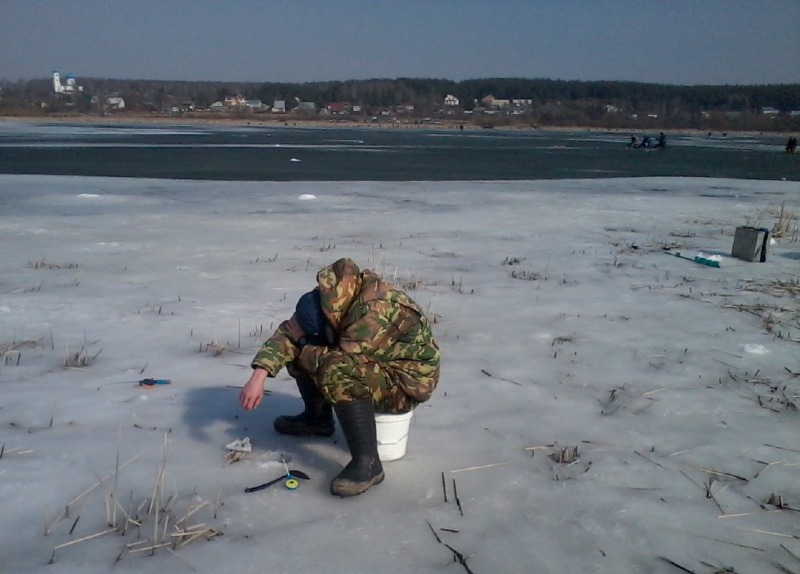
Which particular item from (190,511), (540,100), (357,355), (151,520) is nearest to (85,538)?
(151,520)

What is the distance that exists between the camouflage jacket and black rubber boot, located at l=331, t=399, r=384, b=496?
220mm

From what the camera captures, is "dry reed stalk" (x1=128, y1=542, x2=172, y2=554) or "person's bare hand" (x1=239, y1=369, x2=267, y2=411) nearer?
"dry reed stalk" (x1=128, y1=542, x2=172, y2=554)

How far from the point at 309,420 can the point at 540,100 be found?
189796 millimetres

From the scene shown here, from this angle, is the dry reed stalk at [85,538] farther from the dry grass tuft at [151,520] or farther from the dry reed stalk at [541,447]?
the dry reed stalk at [541,447]

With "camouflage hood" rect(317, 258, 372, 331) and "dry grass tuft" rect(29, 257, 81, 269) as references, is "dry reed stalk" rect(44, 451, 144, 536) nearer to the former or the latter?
"camouflage hood" rect(317, 258, 372, 331)

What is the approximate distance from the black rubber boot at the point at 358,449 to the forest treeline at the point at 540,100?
128 metres

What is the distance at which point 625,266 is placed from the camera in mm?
9008

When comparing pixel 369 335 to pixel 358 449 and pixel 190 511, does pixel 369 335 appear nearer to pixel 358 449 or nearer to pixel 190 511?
pixel 358 449

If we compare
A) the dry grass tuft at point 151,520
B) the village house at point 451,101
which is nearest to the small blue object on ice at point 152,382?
the dry grass tuft at point 151,520

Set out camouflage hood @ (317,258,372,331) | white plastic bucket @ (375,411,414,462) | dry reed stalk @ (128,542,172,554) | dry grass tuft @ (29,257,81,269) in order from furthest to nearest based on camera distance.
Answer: dry grass tuft @ (29,257,81,269) → white plastic bucket @ (375,411,414,462) → camouflage hood @ (317,258,372,331) → dry reed stalk @ (128,542,172,554)

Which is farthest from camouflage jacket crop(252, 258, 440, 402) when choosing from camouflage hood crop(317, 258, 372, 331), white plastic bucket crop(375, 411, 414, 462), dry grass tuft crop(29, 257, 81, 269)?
dry grass tuft crop(29, 257, 81, 269)

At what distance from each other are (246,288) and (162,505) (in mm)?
4412

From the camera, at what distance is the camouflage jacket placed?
3.31 meters

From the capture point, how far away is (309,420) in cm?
396
